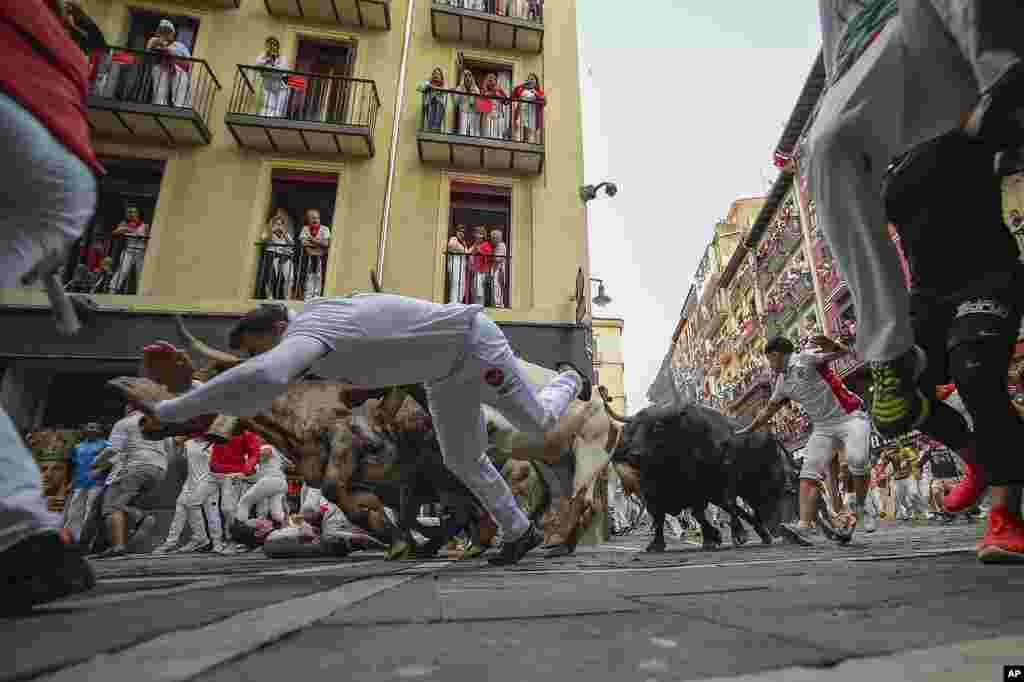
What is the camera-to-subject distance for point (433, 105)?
40.1 ft

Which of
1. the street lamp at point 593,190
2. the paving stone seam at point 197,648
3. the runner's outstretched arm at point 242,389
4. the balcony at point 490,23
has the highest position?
the balcony at point 490,23

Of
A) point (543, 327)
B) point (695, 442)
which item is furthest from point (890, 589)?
point (543, 327)

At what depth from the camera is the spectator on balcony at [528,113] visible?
12.4m

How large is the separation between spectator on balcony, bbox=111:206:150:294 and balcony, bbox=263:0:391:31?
5.75m

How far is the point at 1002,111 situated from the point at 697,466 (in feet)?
13.0

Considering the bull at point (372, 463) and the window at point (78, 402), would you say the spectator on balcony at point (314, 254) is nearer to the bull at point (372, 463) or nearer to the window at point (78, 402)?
the window at point (78, 402)

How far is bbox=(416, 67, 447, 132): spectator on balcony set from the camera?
1209cm

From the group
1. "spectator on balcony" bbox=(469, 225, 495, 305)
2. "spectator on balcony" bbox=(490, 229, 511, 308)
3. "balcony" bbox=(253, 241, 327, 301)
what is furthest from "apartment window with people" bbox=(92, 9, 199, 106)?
"spectator on balcony" bbox=(490, 229, 511, 308)

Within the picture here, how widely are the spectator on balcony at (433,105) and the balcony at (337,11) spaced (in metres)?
2.22

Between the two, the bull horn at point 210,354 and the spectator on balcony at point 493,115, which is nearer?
the bull horn at point 210,354

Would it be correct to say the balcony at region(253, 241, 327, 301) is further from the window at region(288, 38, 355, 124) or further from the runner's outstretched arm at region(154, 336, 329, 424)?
the runner's outstretched arm at region(154, 336, 329, 424)

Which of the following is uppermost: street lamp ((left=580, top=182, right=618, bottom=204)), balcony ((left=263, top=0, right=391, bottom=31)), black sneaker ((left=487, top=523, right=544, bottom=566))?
balcony ((left=263, top=0, right=391, bottom=31))

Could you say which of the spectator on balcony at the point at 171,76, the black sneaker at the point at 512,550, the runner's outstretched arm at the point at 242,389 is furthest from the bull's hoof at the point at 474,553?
the spectator on balcony at the point at 171,76

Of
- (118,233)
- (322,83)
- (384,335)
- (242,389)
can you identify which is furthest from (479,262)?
(242,389)
